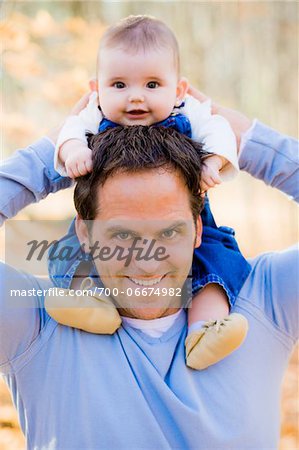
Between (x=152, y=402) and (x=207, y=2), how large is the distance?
6953 millimetres

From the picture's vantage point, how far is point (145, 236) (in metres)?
1.62

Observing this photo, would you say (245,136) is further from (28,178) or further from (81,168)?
(28,178)

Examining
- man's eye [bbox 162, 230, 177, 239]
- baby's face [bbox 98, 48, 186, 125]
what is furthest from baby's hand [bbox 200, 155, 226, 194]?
baby's face [bbox 98, 48, 186, 125]

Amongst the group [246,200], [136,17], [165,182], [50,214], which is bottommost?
[246,200]

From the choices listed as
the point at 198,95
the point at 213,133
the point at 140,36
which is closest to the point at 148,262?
the point at 213,133

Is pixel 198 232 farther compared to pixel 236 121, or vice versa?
pixel 236 121

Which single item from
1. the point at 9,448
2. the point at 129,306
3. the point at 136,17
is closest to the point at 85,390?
the point at 129,306

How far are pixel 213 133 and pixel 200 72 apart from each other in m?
7.19

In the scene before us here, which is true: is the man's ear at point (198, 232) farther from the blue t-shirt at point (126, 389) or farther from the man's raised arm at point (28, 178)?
the man's raised arm at point (28, 178)

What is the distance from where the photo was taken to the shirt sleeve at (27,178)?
68.7 inches

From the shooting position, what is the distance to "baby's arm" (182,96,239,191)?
1.68 m

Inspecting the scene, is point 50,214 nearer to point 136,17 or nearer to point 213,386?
point 136,17

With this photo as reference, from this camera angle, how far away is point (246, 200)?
33.7ft

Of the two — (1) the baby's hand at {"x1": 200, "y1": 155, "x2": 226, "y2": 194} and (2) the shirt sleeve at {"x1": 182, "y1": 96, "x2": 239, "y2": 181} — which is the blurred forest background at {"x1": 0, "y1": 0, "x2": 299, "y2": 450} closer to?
(2) the shirt sleeve at {"x1": 182, "y1": 96, "x2": 239, "y2": 181}
